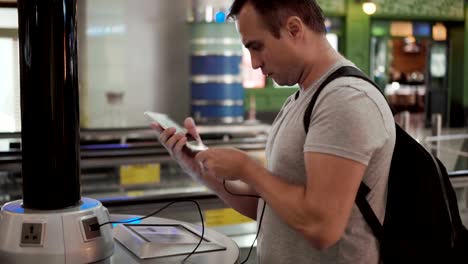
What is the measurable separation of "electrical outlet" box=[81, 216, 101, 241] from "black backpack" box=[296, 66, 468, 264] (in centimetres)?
69

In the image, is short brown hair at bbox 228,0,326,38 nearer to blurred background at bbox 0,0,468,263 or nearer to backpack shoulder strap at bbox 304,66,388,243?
backpack shoulder strap at bbox 304,66,388,243

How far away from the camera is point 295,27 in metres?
1.62

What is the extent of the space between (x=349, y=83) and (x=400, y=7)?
14202 mm

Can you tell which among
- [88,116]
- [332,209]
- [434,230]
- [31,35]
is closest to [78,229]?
[31,35]

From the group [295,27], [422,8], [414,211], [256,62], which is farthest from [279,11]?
[422,8]

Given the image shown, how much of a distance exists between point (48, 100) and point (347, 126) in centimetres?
85

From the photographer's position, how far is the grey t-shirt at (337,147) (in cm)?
149

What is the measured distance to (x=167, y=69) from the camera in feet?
32.1

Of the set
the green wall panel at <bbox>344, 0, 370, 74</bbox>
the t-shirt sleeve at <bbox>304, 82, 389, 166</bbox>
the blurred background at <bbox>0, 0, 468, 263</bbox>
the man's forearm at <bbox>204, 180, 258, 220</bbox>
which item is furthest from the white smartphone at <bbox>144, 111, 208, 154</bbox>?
the green wall panel at <bbox>344, 0, 370, 74</bbox>

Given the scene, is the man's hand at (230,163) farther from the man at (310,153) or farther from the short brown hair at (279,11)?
the short brown hair at (279,11)

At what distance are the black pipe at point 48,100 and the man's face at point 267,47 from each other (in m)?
0.52

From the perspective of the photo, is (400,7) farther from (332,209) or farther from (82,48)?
(332,209)

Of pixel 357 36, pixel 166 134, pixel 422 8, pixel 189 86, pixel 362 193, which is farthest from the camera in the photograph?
pixel 422 8

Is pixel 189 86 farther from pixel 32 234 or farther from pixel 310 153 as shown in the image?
pixel 310 153
